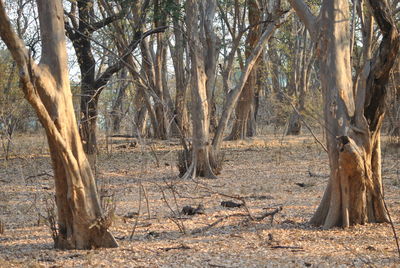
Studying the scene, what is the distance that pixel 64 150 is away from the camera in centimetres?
517

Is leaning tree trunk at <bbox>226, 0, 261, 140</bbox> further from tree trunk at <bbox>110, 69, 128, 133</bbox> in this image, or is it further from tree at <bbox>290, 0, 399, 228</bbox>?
tree at <bbox>290, 0, 399, 228</bbox>

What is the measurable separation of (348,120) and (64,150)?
2.85m

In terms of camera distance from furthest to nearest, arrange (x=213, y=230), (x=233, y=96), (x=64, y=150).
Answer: (x=233, y=96), (x=213, y=230), (x=64, y=150)

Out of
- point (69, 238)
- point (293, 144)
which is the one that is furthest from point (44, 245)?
point (293, 144)

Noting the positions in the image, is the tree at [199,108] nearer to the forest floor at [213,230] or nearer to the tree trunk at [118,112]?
the forest floor at [213,230]

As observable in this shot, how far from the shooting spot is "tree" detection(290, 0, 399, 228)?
594 centimetres

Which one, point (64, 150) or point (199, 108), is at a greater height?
point (199, 108)

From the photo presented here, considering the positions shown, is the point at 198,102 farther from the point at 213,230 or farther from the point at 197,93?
the point at 213,230

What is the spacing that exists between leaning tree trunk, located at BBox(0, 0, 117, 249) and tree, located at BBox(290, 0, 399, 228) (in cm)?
237

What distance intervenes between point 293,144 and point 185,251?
475 inches

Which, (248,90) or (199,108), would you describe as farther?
(248,90)

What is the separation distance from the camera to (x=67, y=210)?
213 inches

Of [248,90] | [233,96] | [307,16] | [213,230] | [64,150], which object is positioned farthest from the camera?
[248,90]

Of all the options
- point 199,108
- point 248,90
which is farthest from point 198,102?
point 248,90
